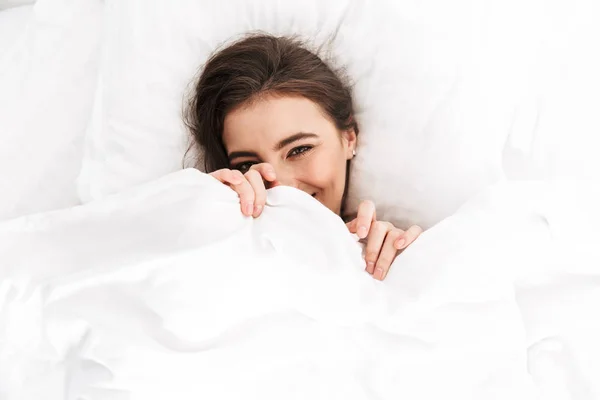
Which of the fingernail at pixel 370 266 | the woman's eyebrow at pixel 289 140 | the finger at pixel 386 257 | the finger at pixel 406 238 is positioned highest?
the woman's eyebrow at pixel 289 140

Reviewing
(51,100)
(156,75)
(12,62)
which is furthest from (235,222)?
(12,62)

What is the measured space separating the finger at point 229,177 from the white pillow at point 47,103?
0.39 metres

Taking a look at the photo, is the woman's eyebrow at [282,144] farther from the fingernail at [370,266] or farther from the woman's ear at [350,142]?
the fingernail at [370,266]

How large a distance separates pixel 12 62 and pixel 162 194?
0.65 m

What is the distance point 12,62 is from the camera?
4.28 ft

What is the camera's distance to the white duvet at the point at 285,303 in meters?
0.69

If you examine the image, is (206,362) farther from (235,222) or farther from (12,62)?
(12,62)

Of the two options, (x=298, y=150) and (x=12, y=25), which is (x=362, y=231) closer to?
(x=298, y=150)

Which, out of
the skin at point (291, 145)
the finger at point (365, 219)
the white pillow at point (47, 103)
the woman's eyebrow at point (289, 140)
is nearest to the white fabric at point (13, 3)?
the white pillow at point (47, 103)

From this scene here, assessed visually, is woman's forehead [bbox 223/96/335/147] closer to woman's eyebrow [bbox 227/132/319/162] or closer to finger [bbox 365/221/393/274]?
woman's eyebrow [bbox 227/132/319/162]

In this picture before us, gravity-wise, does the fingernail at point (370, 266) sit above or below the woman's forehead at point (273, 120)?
below

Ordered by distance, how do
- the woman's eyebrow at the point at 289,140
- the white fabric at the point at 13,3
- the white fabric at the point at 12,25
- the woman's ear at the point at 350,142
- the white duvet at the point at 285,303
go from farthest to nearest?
the white fabric at the point at 13,3 < the white fabric at the point at 12,25 < the woman's ear at the point at 350,142 < the woman's eyebrow at the point at 289,140 < the white duvet at the point at 285,303

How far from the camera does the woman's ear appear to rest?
3.79 feet

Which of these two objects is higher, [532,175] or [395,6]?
[395,6]
